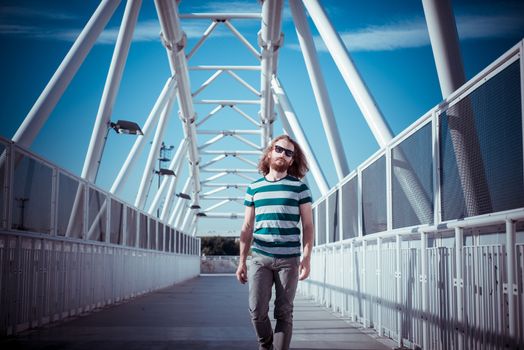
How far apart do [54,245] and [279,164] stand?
629cm

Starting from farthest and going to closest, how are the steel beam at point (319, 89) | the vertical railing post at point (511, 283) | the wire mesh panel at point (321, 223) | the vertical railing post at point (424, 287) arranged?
the steel beam at point (319, 89) → the wire mesh panel at point (321, 223) → the vertical railing post at point (424, 287) → the vertical railing post at point (511, 283)

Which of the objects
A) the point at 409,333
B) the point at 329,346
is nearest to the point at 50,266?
the point at 329,346

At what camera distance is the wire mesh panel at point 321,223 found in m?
17.5

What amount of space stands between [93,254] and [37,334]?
5.32 metres

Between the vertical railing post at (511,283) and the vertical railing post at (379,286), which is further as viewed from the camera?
the vertical railing post at (379,286)

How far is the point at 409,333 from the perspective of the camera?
25.3 ft

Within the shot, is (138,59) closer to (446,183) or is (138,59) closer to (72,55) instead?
(72,55)

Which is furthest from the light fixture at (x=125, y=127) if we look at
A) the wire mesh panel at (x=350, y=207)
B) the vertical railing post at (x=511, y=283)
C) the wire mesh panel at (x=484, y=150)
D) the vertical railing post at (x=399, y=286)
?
the vertical railing post at (x=511, y=283)

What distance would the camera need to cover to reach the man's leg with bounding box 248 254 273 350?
18.5ft

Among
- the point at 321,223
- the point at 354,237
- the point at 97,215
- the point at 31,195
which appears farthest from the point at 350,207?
the point at 31,195

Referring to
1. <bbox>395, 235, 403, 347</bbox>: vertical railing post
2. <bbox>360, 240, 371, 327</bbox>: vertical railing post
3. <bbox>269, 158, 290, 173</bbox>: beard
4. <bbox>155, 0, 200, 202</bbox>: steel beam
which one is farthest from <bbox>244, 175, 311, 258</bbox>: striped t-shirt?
<bbox>155, 0, 200, 202</bbox>: steel beam

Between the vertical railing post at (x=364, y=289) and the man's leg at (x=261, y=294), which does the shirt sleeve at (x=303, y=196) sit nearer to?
the man's leg at (x=261, y=294)

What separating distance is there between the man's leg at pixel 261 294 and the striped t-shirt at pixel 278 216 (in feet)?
0.33

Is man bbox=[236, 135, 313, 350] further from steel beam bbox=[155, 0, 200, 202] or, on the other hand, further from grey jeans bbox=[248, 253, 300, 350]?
steel beam bbox=[155, 0, 200, 202]
